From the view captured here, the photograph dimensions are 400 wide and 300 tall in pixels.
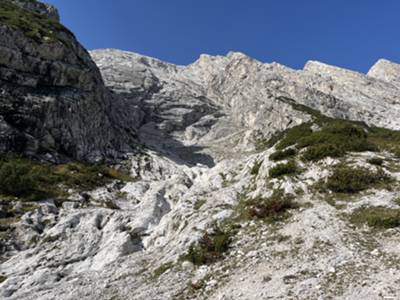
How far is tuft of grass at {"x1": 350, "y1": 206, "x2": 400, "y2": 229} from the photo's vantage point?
14484 millimetres

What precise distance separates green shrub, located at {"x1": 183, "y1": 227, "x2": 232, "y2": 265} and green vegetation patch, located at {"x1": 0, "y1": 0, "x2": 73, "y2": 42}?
57.9m

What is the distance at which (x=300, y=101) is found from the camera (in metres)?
100

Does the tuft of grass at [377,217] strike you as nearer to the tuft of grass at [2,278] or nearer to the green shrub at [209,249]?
the green shrub at [209,249]

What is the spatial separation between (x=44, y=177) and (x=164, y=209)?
16584mm

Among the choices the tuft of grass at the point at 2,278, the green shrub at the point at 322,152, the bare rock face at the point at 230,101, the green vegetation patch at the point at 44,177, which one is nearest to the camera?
the tuft of grass at the point at 2,278

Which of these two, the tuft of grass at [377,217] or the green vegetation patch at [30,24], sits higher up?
the green vegetation patch at [30,24]

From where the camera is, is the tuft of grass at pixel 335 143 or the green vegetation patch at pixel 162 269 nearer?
the green vegetation patch at pixel 162 269

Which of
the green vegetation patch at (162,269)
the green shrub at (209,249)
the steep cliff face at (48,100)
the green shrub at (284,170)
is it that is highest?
the steep cliff face at (48,100)

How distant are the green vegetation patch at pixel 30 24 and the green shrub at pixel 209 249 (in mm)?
57914

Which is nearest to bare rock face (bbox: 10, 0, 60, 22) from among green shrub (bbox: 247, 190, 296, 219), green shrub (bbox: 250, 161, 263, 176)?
green shrub (bbox: 250, 161, 263, 176)

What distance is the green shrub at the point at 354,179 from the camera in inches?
749

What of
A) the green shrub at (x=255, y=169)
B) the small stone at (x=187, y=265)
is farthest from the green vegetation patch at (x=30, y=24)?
the small stone at (x=187, y=265)

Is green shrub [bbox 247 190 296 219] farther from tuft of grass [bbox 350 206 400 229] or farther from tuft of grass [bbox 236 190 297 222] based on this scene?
tuft of grass [bbox 350 206 400 229]

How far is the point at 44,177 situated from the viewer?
123 feet
